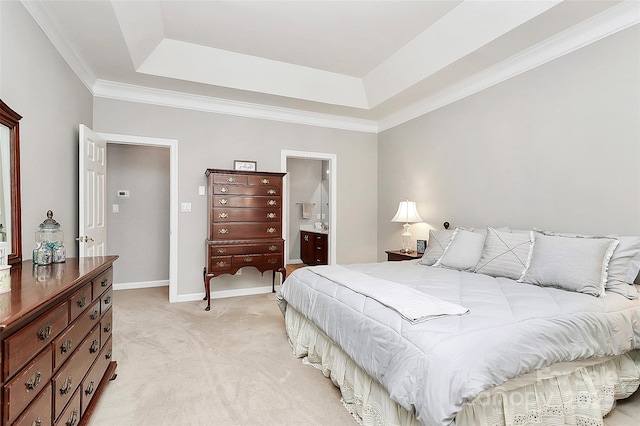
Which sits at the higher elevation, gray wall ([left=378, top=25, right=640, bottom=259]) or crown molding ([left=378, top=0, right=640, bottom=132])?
crown molding ([left=378, top=0, right=640, bottom=132])

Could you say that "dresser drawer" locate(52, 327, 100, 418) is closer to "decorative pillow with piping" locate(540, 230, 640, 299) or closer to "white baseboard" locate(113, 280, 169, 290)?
"decorative pillow with piping" locate(540, 230, 640, 299)

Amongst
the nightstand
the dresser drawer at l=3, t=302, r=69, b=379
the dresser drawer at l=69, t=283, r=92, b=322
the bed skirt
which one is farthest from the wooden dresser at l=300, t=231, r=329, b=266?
the dresser drawer at l=3, t=302, r=69, b=379

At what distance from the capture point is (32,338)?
1.16 metres

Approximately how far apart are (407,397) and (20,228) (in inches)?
92.9

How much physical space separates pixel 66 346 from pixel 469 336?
1737 millimetres

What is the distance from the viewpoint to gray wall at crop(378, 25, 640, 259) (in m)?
2.42

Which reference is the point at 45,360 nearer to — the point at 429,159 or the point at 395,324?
the point at 395,324

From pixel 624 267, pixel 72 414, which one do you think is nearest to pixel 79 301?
pixel 72 414

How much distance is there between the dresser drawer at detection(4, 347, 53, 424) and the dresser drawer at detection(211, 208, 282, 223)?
2.72 meters

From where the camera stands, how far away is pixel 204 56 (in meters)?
3.70

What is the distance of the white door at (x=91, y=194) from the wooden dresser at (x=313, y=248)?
337 cm

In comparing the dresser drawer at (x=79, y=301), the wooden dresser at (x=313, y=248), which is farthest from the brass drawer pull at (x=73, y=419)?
the wooden dresser at (x=313, y=248)

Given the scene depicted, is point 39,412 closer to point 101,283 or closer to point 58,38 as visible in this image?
point 101,283

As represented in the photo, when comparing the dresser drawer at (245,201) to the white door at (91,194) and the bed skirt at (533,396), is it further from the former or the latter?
the bed skirt at (533,396)
